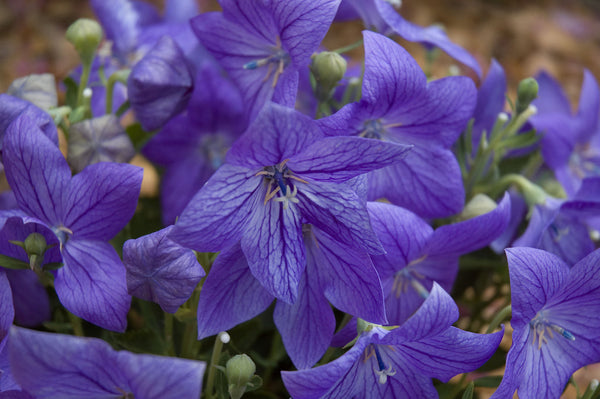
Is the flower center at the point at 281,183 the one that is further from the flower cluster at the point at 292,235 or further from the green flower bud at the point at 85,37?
the green flower bud at the point at 85,37

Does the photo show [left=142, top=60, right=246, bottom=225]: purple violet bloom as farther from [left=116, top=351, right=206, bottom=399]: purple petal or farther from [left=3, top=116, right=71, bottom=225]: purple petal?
[left=116, top=351, right=206, bottom=399]: purple petal

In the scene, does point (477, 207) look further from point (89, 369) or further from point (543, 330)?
point (89, 369)

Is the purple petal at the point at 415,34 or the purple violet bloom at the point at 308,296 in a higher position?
the purple petal at the point at 415,34

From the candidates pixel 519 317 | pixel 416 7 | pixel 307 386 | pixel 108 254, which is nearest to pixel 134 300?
pixel 108 254

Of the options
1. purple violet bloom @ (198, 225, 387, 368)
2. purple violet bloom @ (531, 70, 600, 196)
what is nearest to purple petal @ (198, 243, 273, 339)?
purple violet bloom @ (198, 225, 387, 368)

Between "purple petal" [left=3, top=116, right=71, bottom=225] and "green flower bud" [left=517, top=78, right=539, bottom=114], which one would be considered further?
"green flower bud" [left=517, top=78, right=539, bottom=114]

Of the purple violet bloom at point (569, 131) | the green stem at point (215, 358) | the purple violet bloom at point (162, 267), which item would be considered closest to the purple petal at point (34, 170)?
the purple violet bloom at point (162, 267)
